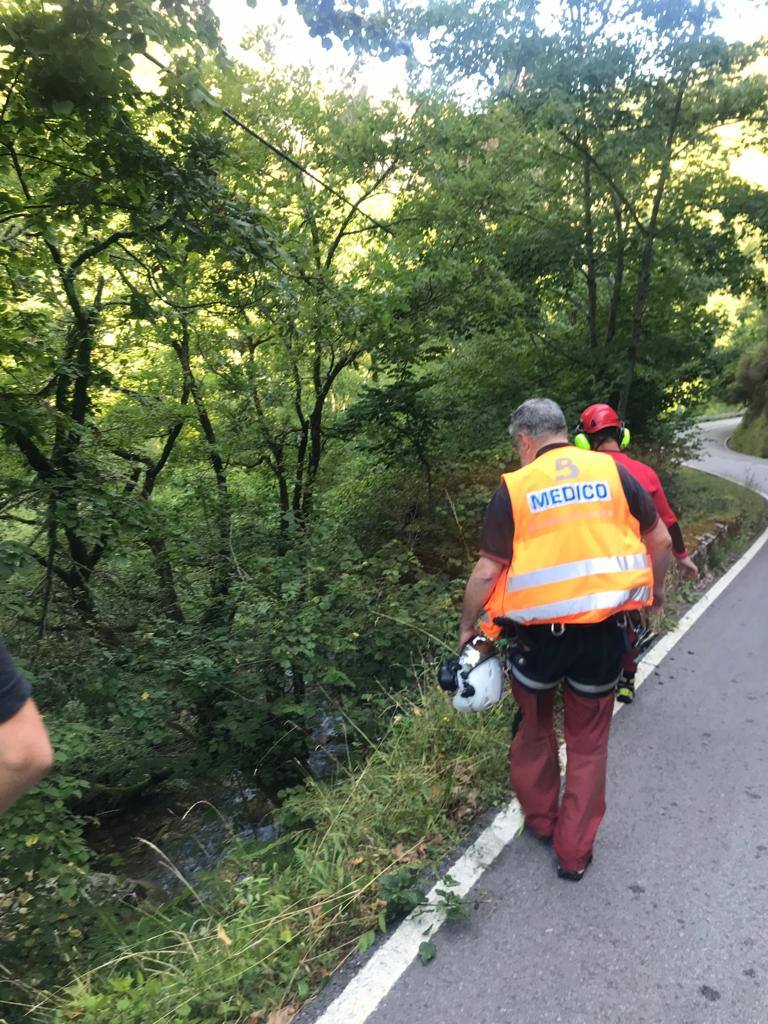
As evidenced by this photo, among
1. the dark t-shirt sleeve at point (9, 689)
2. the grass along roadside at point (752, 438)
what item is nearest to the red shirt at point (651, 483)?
the dark t-shirt sleeve at point (9, 689)

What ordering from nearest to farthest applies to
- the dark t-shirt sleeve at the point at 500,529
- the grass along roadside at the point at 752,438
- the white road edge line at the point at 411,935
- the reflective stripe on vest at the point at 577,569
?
the white road edge line at the point at 411,935
the reflective stripe on vest at the point at 577,569
the dark t-shirt sleeve at the point at 500,529
the grass along roadside at the point at 752,438

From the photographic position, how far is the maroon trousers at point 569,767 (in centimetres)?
263

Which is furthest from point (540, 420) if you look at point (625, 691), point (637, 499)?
point (625, 691)

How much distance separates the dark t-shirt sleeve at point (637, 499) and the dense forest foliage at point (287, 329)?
232 centimetres

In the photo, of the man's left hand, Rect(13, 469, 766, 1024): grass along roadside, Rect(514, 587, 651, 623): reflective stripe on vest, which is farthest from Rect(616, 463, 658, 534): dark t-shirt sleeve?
Rect(13, 469, 766, 1024): grass along roadside

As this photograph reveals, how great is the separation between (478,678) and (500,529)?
65 centimetres

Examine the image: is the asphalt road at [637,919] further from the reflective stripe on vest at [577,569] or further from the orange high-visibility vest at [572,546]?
the reflective stripe on vest at [577,569]

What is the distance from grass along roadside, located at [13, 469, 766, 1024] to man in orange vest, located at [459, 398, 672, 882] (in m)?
0.50

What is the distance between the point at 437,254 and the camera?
27.0 feet

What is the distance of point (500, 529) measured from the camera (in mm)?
2564

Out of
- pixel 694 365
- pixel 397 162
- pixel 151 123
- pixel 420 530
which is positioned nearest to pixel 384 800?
pixel 151 123

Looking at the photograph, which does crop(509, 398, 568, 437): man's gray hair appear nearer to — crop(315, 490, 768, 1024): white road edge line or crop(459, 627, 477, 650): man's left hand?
crop(459, 627, 477, 650): man's left hand

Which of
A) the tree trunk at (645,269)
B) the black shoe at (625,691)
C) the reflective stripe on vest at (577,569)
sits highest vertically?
the tree trunk at (645,269)

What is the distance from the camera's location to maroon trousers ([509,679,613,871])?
2635 millimetres
